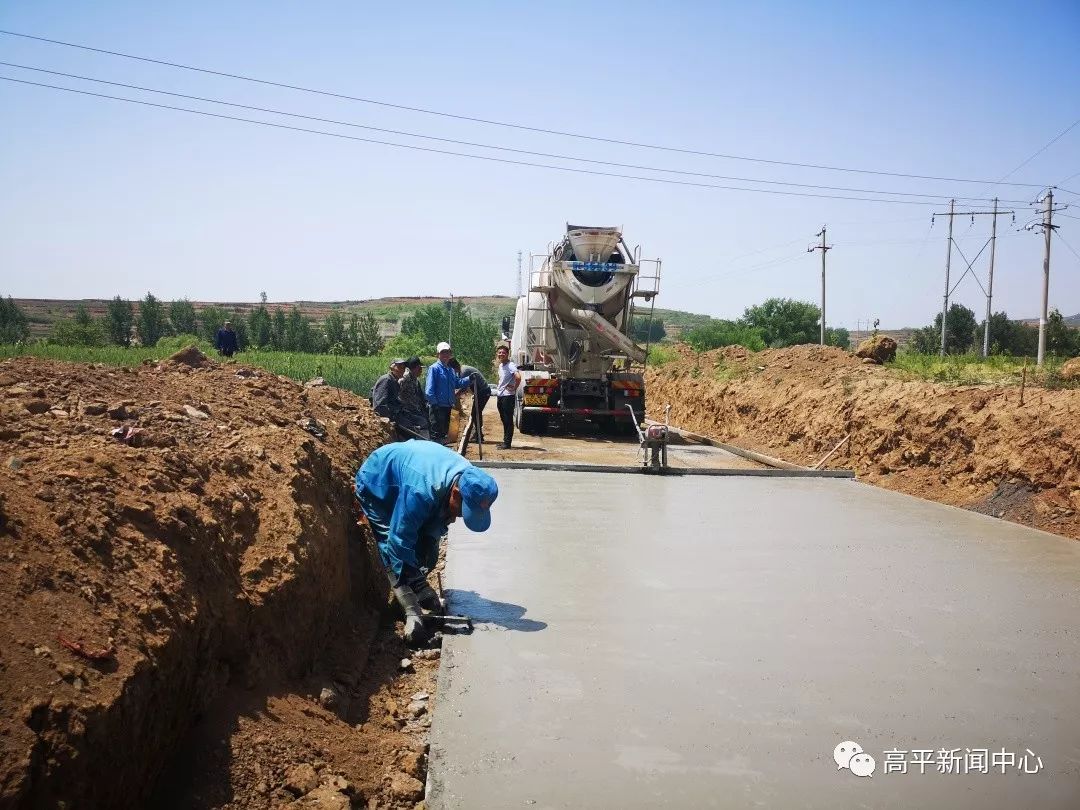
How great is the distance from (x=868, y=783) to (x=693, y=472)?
793 cm

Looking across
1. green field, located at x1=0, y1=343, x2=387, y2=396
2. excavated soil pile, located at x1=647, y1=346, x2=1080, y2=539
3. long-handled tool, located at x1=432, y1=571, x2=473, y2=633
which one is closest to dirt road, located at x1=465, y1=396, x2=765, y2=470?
excavated soil pile, located at x1=647, y1=346, x2=1080, y2=539

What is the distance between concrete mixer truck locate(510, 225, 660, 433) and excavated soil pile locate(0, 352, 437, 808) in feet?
33.9

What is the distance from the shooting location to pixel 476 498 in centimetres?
473

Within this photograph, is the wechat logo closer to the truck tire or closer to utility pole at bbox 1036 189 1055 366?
the truck tire

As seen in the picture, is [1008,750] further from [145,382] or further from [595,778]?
[145,382]

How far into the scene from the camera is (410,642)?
5.13 metres

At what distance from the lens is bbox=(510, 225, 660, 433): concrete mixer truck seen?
1559cm

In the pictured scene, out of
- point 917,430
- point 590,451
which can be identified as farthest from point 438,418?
point 917,430

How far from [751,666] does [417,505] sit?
207cm

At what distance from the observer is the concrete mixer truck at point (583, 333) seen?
15594 mm

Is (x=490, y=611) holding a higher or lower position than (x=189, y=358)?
lower

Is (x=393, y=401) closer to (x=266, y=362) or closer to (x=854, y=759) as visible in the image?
(x=854, y=759)

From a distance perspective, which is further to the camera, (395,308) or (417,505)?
(395,308)

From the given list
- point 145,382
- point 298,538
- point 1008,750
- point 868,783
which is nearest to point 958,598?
point 1008,750
